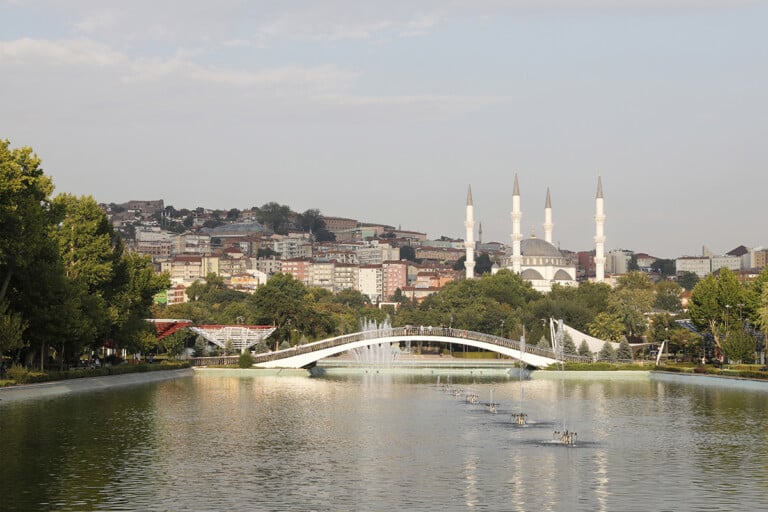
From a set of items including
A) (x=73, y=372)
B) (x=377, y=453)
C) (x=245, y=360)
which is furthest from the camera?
(x=245, y=360)

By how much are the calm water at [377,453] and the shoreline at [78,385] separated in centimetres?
122

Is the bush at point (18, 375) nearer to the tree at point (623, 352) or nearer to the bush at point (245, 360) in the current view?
the bush at point (245, 360)

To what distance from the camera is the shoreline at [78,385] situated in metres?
53.2

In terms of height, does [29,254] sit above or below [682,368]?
above

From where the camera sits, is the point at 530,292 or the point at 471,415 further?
the point at 530,292

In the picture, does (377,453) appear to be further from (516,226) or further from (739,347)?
(516,226)

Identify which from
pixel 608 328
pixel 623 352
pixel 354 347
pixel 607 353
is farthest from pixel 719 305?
pixel 354 347

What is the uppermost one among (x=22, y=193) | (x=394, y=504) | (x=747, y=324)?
(x=22, y=193)

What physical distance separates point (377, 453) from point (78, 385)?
2900cm

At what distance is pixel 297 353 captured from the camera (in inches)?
3408

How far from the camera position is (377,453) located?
1438 inches

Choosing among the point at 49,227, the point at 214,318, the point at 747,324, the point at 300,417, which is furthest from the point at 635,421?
the point at 214,318

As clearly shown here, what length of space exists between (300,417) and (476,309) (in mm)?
87236

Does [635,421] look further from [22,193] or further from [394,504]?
[22,193]
